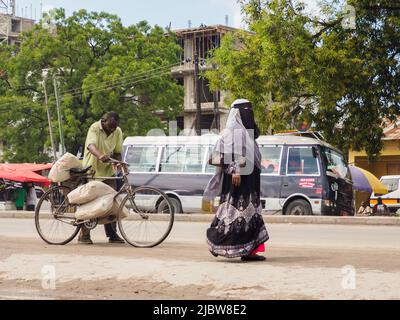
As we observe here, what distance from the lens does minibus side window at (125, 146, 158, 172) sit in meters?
24.8

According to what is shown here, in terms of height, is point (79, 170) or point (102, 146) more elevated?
point (102, 146)

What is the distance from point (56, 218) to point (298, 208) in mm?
12980

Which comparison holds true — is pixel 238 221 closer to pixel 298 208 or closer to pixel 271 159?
pixel 298 208

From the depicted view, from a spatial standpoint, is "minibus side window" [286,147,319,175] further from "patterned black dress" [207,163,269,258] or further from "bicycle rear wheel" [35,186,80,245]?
"patterned black dress" [207,163,269,258]

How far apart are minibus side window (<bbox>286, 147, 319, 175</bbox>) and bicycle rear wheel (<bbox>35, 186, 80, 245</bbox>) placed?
43.3 feet

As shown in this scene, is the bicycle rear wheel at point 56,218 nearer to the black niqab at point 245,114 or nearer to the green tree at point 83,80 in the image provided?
the black niqab at point 245,114

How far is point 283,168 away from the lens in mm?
22953

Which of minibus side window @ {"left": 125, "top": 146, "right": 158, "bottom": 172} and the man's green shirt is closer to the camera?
the man's green shirt

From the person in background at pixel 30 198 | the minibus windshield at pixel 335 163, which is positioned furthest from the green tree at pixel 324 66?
the person in background at pixel 30 198

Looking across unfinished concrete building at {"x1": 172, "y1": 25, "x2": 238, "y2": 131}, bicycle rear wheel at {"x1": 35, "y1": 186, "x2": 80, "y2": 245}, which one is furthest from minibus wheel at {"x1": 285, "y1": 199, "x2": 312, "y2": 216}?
unfinished concrete building at {"x1": 172, "y1": 25, "x2": 238, "y2": 131}

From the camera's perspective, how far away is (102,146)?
33.2 ft

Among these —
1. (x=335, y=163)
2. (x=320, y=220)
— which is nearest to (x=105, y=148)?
(x=320, y=220)

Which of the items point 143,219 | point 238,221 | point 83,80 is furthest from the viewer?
point 83,80

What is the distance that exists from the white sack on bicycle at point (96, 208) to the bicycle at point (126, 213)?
0.08m
